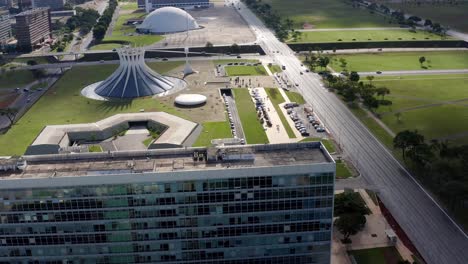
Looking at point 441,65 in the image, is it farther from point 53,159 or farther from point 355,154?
point 53,159

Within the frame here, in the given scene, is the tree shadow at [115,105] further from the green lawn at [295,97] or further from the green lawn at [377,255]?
the green lawn at [377,255]

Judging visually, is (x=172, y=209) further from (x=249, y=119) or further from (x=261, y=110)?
(x=261, y=110)

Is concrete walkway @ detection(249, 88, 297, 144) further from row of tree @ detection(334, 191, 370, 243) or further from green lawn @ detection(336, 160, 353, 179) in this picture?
row of tree @ detection(334, 191, 370, 243)

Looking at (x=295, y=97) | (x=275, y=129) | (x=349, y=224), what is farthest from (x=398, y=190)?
(x=295, y=97)

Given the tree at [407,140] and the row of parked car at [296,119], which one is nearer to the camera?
the tree at [407,140]

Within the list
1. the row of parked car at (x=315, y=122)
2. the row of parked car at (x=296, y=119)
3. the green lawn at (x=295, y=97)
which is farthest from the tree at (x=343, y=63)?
the row of parked car at (x=315, y=122)

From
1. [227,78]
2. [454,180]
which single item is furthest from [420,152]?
[227,78]
